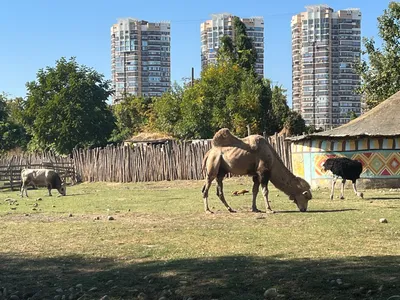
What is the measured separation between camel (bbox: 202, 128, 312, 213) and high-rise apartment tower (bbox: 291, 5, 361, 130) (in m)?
58.4

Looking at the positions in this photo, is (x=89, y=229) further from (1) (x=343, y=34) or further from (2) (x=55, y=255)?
(1) (x=343, y=34)

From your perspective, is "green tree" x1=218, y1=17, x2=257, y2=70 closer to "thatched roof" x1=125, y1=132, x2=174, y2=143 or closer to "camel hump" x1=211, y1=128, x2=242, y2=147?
"thatched roof" x1=125, y1=132, x2=174, y2=143

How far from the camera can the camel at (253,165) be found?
13.1m

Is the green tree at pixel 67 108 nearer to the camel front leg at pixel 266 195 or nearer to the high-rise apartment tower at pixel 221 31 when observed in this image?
the camel front leg at pixel 266 195

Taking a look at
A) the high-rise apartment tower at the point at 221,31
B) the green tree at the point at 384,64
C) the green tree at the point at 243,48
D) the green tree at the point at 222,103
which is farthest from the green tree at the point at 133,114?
the green tree at the point at 384,64

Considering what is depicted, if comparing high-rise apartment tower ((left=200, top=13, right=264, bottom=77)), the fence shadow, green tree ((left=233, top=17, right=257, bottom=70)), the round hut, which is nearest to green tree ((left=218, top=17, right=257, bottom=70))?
green tree ((left=233, top=17, right=257, bottom=70))

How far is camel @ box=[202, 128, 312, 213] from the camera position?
1305 cm

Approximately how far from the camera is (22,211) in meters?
15.0

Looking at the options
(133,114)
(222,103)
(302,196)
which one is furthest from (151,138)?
(302,196)

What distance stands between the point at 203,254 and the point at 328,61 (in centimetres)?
6703

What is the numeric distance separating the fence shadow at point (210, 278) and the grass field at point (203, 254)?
0.01 meters

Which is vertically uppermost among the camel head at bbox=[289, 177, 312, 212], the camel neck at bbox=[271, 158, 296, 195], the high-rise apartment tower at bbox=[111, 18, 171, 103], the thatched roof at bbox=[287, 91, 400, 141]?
the high-rise apartment tower at bbox=[111, 18, 171, 103]

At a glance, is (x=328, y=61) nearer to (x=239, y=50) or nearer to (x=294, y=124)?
(x=239, y=50)

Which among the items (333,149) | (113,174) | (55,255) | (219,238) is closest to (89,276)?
(55,255)
